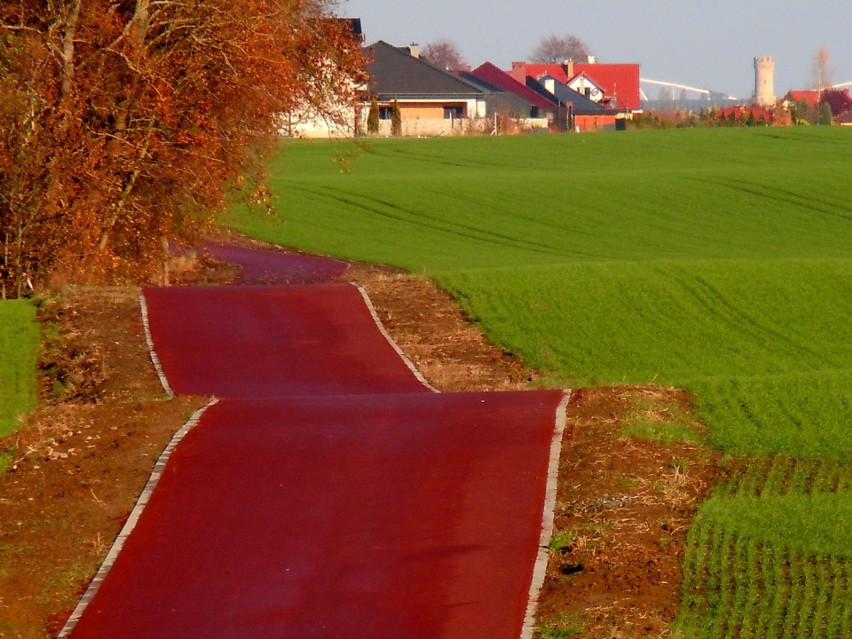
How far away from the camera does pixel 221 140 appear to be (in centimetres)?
2762

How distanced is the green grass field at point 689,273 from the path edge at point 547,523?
1001 mm

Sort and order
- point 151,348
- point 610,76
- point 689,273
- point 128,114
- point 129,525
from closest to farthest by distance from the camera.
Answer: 1. point 129,525
2. point 151,348
3. point 689,273
4. point 128,114
5. point 610,76

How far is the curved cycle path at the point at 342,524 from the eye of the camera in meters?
8.52

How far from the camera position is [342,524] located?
33.0 ft

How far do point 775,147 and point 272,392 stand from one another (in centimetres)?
5709

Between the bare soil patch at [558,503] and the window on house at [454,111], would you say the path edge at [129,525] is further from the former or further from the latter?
the window on house at [454,111]

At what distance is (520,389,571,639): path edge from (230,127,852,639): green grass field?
1.00m

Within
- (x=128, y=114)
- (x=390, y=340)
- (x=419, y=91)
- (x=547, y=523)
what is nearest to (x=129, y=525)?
(x=547, y=523)

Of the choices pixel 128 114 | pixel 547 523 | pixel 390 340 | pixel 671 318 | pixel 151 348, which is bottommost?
pixel 671 318

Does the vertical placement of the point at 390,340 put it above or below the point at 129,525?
below

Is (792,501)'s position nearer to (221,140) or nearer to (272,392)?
(272,392)

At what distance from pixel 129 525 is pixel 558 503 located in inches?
139

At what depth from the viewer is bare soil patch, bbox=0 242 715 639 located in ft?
28.1

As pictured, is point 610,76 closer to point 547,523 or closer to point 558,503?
point 558,503
